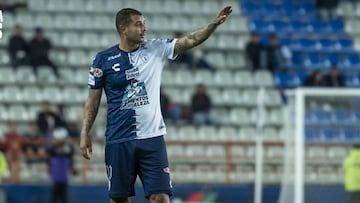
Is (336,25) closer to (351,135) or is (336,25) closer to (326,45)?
(326,45)

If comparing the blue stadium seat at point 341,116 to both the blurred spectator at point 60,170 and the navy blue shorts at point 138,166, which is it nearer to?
the blurred spectator at point 60,170

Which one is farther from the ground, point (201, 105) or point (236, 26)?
point (236, 26)

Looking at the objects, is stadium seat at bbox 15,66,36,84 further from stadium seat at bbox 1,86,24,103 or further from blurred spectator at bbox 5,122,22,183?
blurred spectator at bbox 5,122,22,183

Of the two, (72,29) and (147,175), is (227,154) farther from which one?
(147,175)

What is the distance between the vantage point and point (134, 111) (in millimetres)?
8336

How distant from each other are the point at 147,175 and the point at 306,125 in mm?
7919

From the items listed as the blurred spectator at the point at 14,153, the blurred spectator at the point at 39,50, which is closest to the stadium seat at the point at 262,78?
the blurred spectator at the point at 39,50

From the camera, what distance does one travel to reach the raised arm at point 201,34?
7.92 m

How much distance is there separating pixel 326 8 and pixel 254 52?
3.15 meters

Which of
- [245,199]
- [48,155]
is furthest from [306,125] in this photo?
[48,155]

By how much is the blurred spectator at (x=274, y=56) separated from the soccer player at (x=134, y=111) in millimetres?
13894

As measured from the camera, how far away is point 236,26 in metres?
23.7

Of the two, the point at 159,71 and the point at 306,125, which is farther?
the point at 306,125

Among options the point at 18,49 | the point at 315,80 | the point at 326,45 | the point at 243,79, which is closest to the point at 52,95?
the point at 18,49
